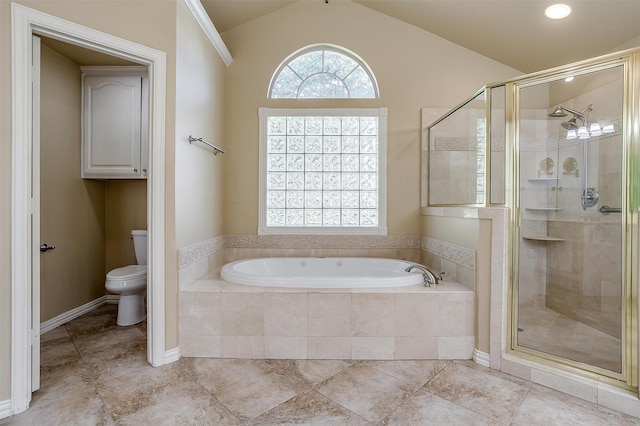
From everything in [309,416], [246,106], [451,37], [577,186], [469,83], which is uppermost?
[451,37]

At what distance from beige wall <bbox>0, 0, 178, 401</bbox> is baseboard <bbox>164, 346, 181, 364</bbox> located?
0.13ft

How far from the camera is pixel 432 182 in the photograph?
2941mm

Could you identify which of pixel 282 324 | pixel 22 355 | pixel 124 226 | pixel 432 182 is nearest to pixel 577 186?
pixel 432 182

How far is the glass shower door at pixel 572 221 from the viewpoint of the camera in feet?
5.68

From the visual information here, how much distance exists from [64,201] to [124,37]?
1.75 meters

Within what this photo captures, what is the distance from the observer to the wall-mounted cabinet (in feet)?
9.21

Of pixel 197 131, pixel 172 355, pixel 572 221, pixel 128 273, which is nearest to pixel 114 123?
pixel 197 131

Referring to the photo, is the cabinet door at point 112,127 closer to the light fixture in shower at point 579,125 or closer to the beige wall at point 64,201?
the beige wall at point 64,201

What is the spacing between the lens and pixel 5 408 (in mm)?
1435

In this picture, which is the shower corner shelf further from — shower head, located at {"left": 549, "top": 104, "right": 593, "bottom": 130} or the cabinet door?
the cabinet door

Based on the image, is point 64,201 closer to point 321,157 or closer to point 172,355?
point 172,355

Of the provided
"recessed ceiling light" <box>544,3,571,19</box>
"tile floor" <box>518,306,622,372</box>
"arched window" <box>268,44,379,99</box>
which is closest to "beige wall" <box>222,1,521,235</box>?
"arched window" <box>268,44,379,99</box>

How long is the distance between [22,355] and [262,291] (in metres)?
1.25

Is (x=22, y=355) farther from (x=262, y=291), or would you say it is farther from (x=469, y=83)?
(x=469, y=83)
